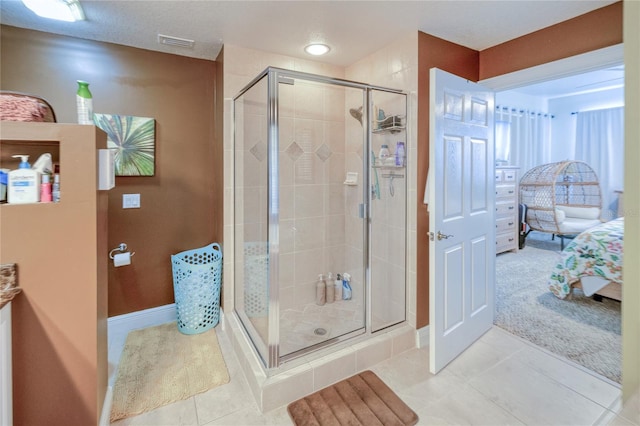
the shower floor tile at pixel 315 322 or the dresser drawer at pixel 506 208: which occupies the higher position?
the dresser drawer at pixel 506 208

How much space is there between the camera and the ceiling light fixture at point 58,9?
1804mm

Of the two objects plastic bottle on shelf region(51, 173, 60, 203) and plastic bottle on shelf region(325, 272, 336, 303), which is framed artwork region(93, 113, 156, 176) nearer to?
plastic bottle on shelf region(51, 173, 60, 203)

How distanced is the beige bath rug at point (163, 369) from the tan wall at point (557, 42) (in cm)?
304

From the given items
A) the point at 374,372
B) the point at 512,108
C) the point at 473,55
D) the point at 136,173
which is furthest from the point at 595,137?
the point at 136,173

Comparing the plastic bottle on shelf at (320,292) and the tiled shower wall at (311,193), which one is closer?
the tiled shower wall at (311,193)

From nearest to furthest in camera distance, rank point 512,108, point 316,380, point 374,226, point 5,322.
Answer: point 5,322 < point 316,380 < point 374,226 < point 512,108

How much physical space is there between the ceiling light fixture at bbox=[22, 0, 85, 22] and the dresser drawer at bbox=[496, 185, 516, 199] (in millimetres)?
5108

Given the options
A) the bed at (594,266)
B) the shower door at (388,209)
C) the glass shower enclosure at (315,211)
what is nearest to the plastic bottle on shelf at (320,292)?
the glass shower enclosure at (315,211)

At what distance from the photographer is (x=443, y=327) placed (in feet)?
6.68

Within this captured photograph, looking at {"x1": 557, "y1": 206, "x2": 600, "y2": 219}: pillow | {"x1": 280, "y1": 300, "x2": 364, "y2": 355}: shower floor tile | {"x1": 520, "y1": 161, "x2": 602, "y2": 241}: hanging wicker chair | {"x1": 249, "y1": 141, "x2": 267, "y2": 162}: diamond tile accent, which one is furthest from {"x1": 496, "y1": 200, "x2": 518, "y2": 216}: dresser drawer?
{"x1": 249, "y1": 141, "x2": 267, "y2": 162}: diamond tile accent

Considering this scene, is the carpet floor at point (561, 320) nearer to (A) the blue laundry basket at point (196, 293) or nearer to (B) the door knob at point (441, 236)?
(B) the door knob at point (441, 236)

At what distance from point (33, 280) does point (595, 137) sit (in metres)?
7.90

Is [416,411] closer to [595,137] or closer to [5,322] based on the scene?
[5,322]

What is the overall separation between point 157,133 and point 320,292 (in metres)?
2.01
